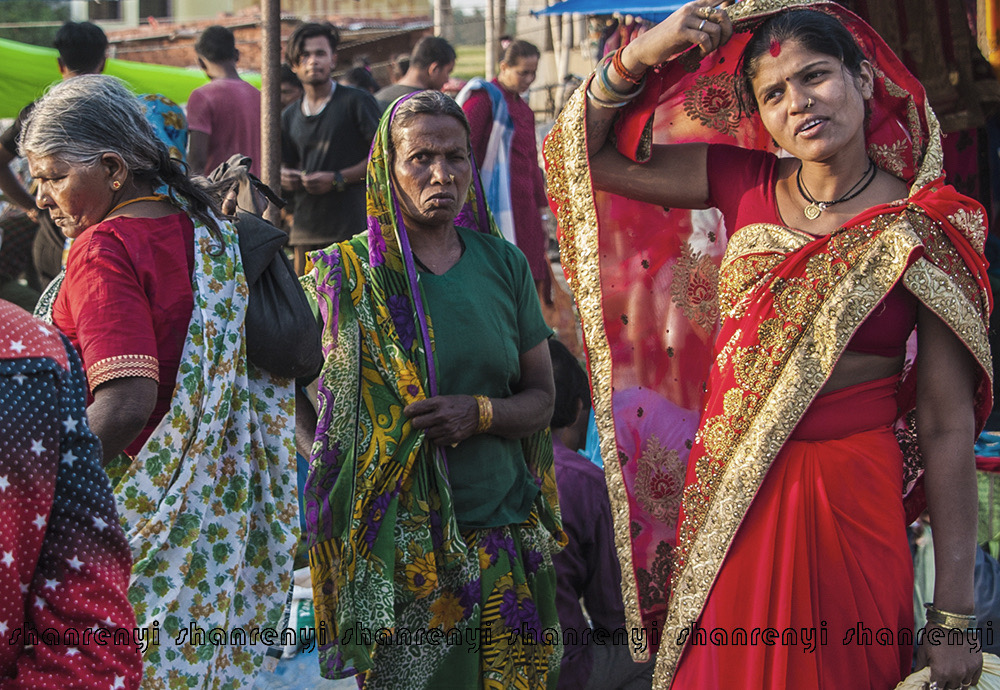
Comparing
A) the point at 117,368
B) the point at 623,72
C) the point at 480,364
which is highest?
the point at 623,72

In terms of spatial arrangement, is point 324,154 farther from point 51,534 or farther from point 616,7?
point 51,534

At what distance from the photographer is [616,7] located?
643 centimetres

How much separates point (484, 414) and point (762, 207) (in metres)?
0.94

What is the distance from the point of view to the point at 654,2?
629 centimetres

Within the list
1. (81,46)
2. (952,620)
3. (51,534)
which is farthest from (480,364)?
(81,46)

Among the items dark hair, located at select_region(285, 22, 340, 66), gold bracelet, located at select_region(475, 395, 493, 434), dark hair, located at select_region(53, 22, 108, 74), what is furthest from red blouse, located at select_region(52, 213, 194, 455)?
dark hair, located at select_region(285, 22, 340, 66)

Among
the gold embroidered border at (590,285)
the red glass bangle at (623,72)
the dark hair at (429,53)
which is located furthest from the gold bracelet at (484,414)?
the dark hair at (429,53)

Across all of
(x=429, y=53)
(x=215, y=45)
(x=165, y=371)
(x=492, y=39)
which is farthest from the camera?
(x=492, y=39)

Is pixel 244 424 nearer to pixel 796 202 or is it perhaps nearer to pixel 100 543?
pixel 100 543

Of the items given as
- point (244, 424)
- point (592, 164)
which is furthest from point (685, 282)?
point (244, 424)

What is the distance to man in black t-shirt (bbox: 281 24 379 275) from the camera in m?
5.86

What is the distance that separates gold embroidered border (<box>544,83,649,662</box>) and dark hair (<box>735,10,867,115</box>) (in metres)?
0.43

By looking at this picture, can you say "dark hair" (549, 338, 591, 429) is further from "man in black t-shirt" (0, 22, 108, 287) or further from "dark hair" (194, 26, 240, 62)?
"dark hair" (194, 26, 240, 62)

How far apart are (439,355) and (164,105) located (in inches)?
96.4
